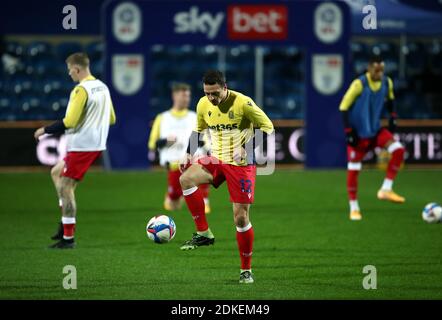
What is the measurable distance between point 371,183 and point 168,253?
8966 millimetres

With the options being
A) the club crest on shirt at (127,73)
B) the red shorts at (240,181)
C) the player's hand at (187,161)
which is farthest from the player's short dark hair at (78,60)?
the club crest on shirt at (127,73)

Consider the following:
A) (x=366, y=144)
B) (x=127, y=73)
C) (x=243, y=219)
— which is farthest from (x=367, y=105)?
(x=127, y=73)

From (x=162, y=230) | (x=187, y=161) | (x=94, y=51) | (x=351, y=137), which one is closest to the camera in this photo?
(x=187, y=161)

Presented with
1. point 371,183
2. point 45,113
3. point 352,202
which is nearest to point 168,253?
point 352,202

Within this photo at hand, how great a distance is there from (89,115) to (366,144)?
14.9 feet

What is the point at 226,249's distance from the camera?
36.0ft

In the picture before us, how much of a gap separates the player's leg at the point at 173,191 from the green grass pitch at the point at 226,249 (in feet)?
0.61

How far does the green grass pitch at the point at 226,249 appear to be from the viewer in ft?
27.6

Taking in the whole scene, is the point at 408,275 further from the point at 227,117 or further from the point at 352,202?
the point at 352,202

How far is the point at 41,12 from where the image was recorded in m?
23.3

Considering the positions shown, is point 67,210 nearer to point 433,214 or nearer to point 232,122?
point 232,122

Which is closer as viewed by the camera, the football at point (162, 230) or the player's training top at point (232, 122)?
the player's training top at point (232, 122)

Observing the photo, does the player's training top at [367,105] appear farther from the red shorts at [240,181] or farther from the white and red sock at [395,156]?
the red shorts at [240,181]

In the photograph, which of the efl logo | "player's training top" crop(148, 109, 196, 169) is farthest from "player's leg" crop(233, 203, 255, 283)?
the efl logo
